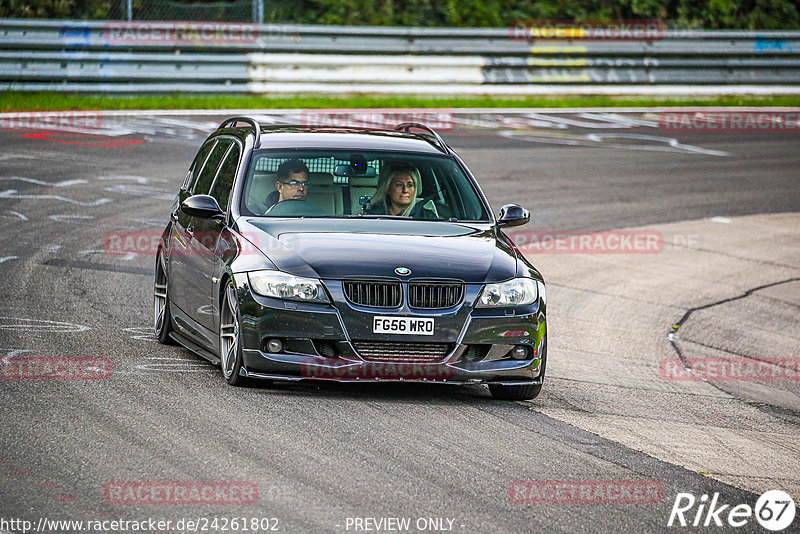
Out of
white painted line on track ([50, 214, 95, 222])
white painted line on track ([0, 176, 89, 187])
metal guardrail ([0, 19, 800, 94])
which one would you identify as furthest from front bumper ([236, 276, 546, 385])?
metal guardrail ([0, 19, 800, 94])

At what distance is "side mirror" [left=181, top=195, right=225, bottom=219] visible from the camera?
8.74 m

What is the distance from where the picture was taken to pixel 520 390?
8172 mm

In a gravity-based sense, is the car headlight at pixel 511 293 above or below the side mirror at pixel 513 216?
below

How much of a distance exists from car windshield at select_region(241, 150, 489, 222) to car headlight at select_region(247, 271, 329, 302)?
104 centimetres

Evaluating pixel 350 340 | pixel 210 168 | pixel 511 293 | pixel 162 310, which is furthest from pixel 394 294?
pixel 210 168

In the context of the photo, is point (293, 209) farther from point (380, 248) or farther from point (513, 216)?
point (513, 216)

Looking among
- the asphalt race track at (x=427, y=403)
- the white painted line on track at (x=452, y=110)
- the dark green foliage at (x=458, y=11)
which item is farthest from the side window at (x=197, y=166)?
the dark green foliage at (x=458, y=11)

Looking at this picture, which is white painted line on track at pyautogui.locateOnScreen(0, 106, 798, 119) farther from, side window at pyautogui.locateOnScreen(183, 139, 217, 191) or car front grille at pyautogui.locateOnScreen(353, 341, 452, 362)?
car front grille at pyautogui.locateOnScreen(353, 341, 452, 362)

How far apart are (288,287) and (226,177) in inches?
72.4

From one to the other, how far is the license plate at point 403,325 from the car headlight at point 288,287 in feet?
1.13

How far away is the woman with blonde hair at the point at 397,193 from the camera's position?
9056 millimetres

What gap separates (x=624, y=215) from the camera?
17141 millimetres

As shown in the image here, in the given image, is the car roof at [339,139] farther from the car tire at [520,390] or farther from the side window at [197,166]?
the car tire at [520,390]

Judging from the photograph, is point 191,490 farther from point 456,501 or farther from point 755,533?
point 755,533
